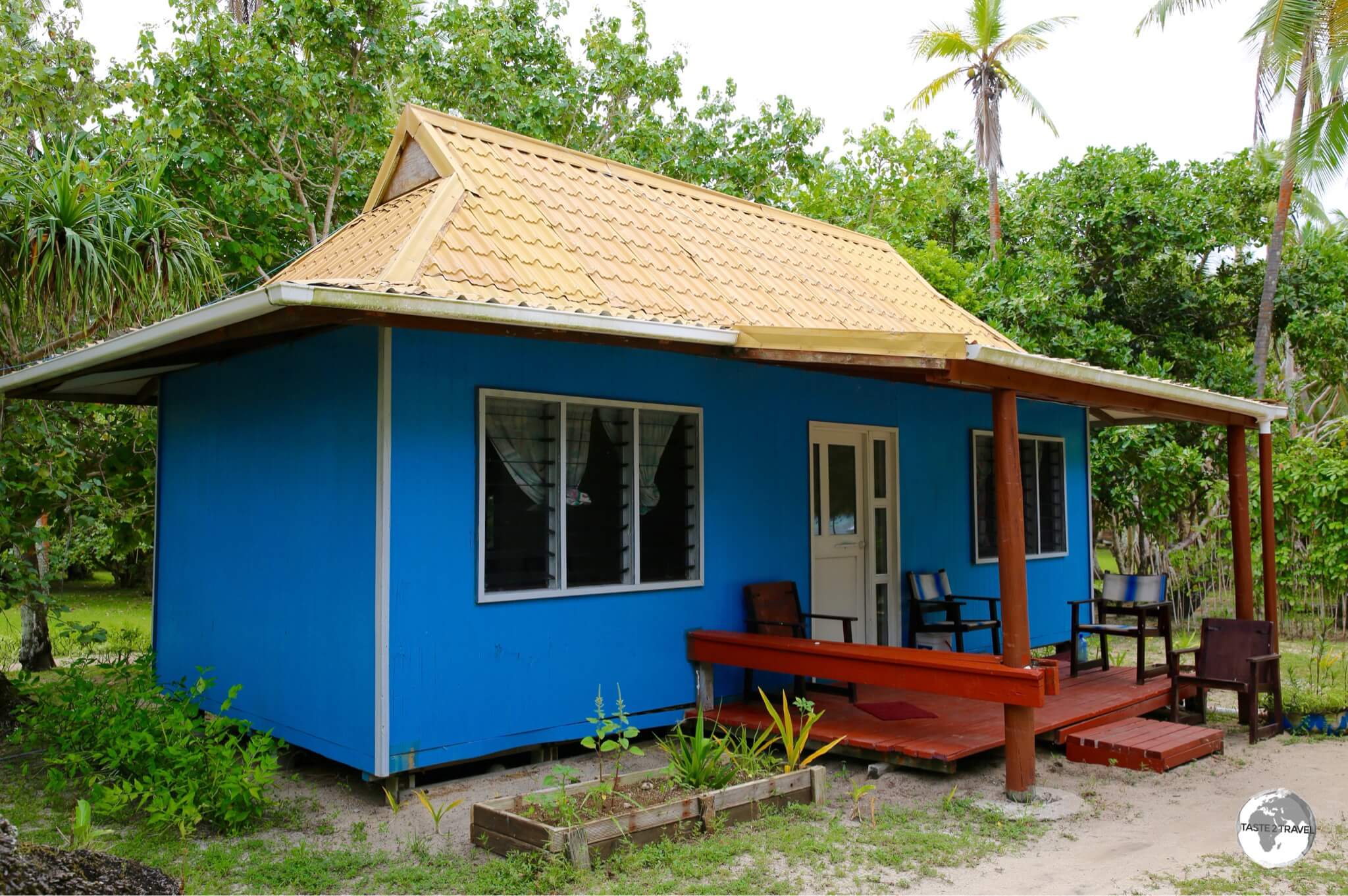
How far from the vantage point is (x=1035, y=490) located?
10.9 metres

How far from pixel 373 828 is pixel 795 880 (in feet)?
7.51

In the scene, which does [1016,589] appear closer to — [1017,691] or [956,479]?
[1017,691]

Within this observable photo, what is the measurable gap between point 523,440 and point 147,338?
2.19m

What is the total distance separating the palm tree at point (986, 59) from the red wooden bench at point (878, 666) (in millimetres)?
15616

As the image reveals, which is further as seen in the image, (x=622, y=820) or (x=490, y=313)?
(x=490, y=313)

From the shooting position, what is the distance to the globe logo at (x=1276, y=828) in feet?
16.9

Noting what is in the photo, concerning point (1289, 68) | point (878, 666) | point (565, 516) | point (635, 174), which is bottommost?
point (878, 666)

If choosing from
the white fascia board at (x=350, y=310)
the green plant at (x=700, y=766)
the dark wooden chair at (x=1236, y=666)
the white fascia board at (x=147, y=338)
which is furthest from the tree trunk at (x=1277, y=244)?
the white fascia board at (x=147, y=338)

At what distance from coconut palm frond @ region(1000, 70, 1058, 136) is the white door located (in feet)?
46.5

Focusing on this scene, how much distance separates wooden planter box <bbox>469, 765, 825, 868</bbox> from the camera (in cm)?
470

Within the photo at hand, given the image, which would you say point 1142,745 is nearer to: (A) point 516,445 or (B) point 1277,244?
(A) point 516,445

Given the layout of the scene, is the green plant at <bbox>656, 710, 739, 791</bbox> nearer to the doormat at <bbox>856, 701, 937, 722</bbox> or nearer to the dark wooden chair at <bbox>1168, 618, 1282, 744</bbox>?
the doormat at <bbox>856, 701, 937, 722</bbox>

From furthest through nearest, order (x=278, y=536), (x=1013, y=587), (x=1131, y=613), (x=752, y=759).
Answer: (x=1131, y=613)
(x=278, y=536)
(x=1013, y=587)
(x=752, y=759)

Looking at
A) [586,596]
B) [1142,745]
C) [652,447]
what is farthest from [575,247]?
[1142,745]
